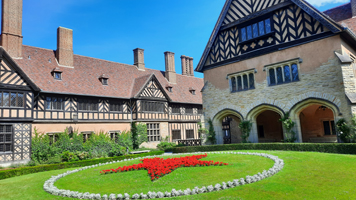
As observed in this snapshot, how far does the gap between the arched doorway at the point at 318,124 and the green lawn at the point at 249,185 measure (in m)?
9.88

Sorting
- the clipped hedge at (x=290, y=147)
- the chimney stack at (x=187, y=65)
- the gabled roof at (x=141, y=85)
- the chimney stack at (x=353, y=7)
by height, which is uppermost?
the chimney stack at (x=187, y=65)

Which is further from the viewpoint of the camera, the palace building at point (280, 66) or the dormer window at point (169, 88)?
the dormer window at point (169, 88)

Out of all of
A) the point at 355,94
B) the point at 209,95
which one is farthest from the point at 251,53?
the point at 355,94

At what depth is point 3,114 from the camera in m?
18.1

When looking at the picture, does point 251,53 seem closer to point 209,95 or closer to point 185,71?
point 209,95

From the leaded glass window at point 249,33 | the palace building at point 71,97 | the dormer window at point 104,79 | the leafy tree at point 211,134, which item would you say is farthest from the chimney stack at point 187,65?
the leaded glass window at point 249,33

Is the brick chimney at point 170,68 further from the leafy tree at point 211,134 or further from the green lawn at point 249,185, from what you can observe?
the green lawn at point 249,185

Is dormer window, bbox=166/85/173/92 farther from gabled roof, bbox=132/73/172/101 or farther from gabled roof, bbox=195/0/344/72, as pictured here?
gabled roof, bbox=195/0/344/72

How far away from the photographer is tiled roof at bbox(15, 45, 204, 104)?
22.2 m

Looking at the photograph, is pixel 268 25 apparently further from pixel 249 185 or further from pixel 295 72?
pixel 249 185

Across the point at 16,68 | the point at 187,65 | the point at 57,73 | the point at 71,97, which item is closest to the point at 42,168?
the point at 16,68

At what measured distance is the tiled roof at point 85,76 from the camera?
22.2m

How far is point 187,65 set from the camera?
39.9m

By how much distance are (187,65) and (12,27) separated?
24.1 metres
